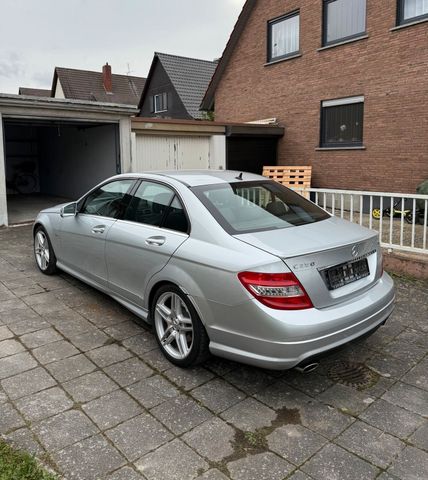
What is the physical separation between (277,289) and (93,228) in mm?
2375

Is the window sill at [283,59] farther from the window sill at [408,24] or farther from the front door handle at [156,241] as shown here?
the front door handle at [156,241]

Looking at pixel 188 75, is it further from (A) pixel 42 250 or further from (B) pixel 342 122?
(A) pixel 42 250

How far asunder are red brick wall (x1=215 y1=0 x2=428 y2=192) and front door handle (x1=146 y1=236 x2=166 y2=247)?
927 cm

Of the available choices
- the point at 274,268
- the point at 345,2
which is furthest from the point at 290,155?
the point at 274,268

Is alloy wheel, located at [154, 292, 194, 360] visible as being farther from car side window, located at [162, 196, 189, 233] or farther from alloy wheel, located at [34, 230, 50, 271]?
alloy wheel, located at [34, 230, 50, 271]

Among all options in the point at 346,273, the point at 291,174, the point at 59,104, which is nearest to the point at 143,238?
the point at 346,273

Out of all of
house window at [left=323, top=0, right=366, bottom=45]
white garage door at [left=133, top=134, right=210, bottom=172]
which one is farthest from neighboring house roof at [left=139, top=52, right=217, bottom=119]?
house window at [left=323, top=0, right=366, bottom=45]

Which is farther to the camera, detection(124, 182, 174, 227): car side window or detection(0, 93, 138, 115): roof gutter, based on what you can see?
detection(0, 93, 138, 115): roof gutter

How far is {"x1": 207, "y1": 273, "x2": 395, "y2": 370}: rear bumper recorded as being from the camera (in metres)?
2.74

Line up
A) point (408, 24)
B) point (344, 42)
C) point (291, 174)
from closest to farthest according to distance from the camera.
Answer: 1. point (408, 24)
2. point (344, 42)
3. point (291, 174)

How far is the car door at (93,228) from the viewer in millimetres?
4352

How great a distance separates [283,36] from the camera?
14109 mm

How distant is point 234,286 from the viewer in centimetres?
286

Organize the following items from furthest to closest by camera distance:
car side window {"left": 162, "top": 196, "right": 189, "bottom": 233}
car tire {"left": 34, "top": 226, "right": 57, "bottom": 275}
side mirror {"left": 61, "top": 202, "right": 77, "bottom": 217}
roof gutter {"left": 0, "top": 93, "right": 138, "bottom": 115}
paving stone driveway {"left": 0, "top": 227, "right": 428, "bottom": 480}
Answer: roof gutter {"left": 0, "top": 93, "right": 138, "bottom": 115} < car tire {"left": 34, "top": 226, "right": 57, "bottom": 275} < side mirror {"left": 61, "top": 202, "right": 77, "bottom": 217} < car side window {"left": 162, "top": 196, "right": 189, "bottom": 233} < paving stone driveway {"left": 0, "top": 227, "right": 428, "bottom": 480}
